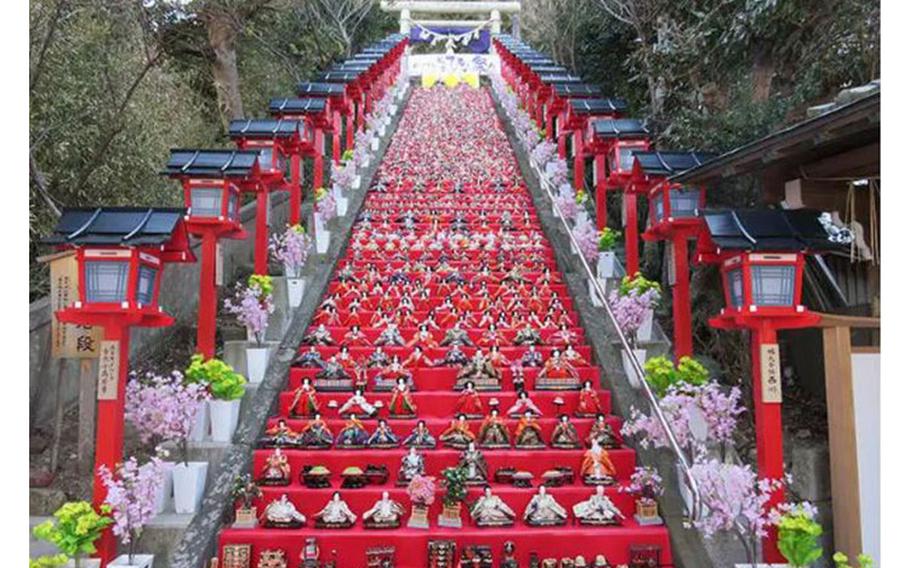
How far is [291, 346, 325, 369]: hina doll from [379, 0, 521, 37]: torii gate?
1074 inches

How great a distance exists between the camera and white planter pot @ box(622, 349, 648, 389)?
25.5ft

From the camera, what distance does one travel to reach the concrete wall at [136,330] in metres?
7.38

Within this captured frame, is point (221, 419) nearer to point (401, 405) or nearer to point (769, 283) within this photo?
point (401, 405)

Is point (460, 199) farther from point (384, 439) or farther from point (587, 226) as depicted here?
point (384, 439)

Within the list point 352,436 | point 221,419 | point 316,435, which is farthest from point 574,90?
Answer: point 221,419

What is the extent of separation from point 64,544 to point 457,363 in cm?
436

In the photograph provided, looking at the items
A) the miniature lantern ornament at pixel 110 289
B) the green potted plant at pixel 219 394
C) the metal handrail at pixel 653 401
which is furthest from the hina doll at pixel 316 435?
the metal handrail at pixel 653 401

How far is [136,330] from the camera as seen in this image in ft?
29.4

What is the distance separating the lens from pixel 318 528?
6.04 meters

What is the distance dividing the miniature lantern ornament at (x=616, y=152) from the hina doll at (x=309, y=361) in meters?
4.12

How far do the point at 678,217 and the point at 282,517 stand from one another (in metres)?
4.85

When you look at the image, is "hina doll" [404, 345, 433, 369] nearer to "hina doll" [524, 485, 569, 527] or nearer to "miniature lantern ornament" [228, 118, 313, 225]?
"hina doll" [524, 485, 569, 527]

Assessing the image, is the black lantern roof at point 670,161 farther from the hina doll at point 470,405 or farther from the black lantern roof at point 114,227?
the black lantern roof at point 114,227

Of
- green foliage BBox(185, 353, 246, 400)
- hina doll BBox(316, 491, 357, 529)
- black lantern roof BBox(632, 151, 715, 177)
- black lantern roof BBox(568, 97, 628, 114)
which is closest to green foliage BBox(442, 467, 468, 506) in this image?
hina doll BBox(316, 491, 357, 529)
